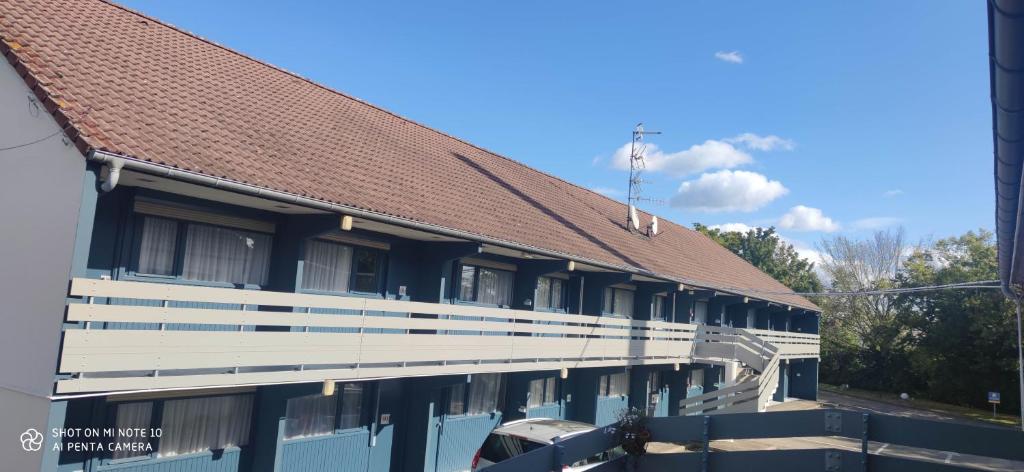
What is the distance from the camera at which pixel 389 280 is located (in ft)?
38.9

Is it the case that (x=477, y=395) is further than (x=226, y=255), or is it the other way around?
(x=477, y=395)

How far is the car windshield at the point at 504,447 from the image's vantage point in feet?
32.6

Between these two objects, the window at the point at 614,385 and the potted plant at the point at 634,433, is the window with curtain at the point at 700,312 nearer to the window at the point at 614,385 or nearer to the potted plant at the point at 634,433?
the window at the point at 614,385

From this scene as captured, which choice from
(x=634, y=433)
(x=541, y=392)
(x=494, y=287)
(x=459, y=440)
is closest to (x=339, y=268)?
(x=494, y=287)

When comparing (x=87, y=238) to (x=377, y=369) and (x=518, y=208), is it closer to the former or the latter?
(x=377, y=369)

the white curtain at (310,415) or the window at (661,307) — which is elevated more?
the window at (661,307)

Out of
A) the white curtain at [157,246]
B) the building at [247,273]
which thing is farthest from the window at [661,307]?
the white curtain at [157,246]

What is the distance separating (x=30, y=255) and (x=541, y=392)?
11.6 metres

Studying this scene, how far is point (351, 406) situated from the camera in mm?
11609

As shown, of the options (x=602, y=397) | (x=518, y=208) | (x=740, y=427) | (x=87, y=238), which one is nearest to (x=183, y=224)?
(x=87, y=238)

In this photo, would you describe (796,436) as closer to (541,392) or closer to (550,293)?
(550,293)

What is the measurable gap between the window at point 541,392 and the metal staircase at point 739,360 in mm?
4716

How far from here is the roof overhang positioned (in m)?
3.62

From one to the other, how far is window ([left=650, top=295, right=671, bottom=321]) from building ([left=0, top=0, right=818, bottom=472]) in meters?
3.78
